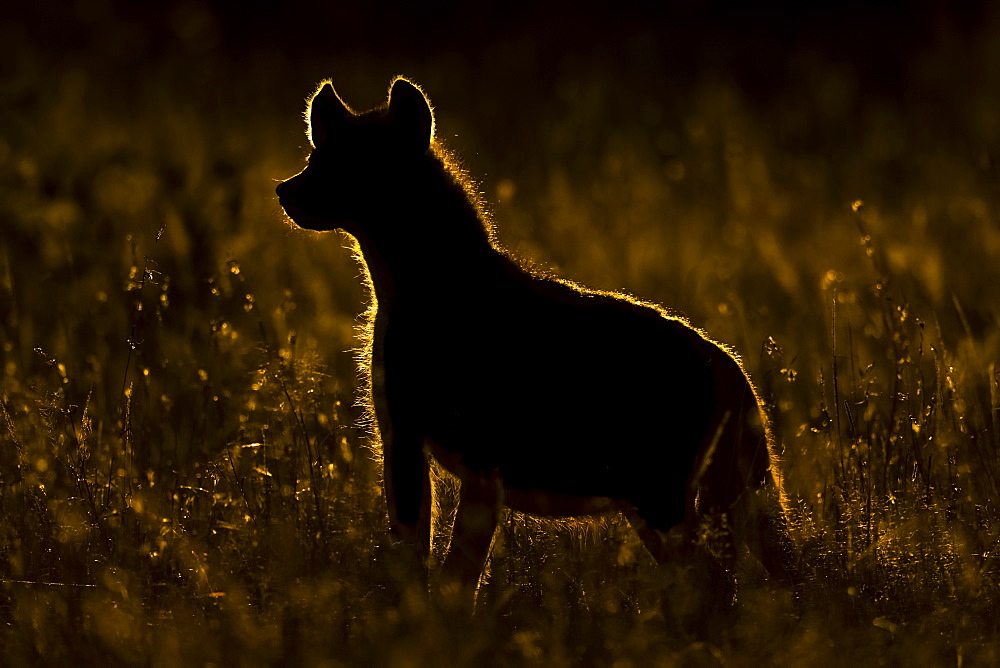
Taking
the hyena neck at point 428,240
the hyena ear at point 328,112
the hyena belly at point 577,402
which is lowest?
the hyena belly at point 577,402

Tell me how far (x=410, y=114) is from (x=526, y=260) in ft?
1.71

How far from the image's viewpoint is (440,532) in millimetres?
4293

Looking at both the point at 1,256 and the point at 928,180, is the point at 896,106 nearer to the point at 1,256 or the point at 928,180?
the point at 928,180

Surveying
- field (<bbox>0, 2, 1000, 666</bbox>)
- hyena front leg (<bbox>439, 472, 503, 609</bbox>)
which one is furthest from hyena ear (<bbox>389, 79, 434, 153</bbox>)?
hyena front leg (<bbox>439, 472, 503, 609</bbox>)

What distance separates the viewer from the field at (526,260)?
12.8 ft

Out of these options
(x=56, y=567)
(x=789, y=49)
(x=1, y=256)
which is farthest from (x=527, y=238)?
(x=789, y=49)

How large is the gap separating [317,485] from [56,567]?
790 mm

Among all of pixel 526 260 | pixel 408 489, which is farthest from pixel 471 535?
pixel 526 260

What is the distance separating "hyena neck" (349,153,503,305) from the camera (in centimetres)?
390

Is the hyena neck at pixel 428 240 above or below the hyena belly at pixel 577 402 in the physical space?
above

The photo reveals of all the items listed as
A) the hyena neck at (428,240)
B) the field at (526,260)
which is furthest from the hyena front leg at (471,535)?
the hyena neck at (428,240)

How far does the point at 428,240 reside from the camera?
12.9ft

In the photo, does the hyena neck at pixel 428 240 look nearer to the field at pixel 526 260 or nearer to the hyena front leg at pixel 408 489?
the field at pixel 526 260

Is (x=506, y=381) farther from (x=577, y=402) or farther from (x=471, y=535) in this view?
(x=471, y=535)
